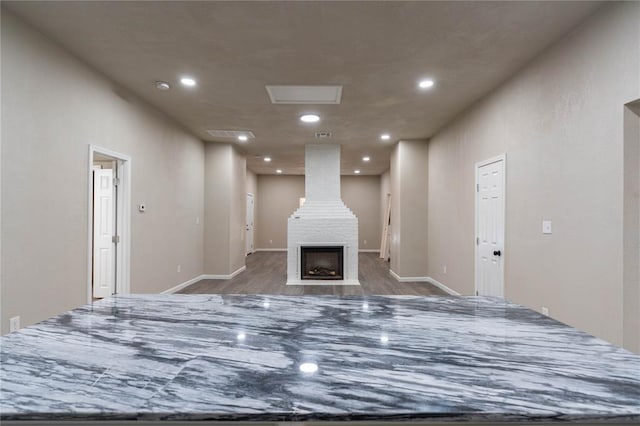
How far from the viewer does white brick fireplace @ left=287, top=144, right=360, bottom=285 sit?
633cm

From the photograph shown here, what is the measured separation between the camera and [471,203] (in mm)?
4406

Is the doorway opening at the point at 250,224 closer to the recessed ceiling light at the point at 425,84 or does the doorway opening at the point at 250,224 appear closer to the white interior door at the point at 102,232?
the white interior door at the point at 102,232

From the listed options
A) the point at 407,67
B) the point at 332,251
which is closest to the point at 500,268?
the point at 407,67

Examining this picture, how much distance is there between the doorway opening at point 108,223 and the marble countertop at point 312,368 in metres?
2.62

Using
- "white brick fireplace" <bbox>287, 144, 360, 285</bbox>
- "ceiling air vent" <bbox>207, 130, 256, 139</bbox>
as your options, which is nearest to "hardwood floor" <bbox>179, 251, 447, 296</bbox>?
"white brick fireplace" <bbox>287, 144, 360, 285</bbox>

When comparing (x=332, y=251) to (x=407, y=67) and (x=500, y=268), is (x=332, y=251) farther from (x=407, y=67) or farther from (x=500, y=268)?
(x=407, y=67)

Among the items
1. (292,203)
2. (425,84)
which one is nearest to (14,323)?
(425,84)

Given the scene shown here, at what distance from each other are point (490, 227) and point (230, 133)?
14.1 feet

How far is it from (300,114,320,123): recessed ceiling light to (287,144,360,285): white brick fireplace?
161 cm

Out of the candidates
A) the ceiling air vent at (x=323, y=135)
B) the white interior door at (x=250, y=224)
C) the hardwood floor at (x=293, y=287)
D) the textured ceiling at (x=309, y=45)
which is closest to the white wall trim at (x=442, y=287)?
the hardwood floor at (x=293, y=287)

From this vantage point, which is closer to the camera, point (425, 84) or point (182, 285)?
point (425, 84)

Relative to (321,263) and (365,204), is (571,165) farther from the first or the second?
(365,204)

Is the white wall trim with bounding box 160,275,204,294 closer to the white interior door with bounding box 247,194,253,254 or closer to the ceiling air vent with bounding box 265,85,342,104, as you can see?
the ceiling air vent with bounding box 265,85,342,104

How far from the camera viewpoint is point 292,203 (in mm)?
11570
